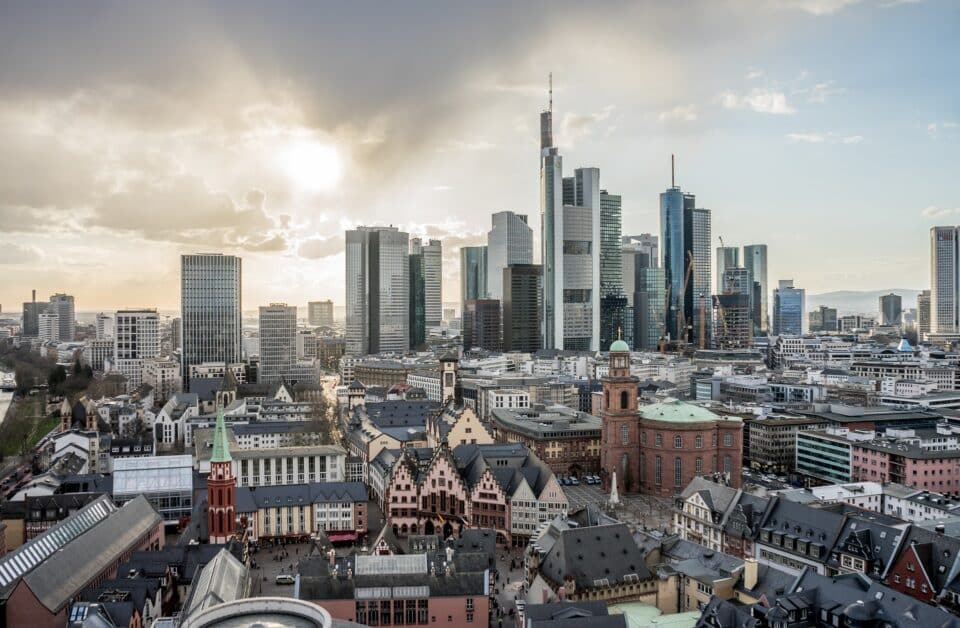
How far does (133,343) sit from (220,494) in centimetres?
13187

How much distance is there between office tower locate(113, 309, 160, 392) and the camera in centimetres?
17175

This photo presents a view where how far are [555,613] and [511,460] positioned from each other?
35.1m

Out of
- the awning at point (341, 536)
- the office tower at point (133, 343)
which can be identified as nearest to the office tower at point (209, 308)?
the office tower at point (133, 343)

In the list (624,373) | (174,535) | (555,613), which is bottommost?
(174,535)

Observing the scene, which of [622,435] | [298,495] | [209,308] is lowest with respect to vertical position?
[298,495]

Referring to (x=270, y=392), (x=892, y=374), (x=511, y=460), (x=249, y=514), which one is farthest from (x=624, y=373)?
(x=892, y=374)

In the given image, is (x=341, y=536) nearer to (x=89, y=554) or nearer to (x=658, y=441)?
(x=89, y=554)

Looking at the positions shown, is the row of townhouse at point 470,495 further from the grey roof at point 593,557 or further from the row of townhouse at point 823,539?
the grey roof at point 593,557

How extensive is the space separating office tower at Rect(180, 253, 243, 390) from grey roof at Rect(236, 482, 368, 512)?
107 m

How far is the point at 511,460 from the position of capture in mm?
70875

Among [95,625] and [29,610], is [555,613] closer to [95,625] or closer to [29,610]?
[95,625]

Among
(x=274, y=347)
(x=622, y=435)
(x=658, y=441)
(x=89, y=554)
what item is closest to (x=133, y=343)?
(x=274, y=347)

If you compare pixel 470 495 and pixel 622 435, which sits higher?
pixel 622 435

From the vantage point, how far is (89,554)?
152 ft
